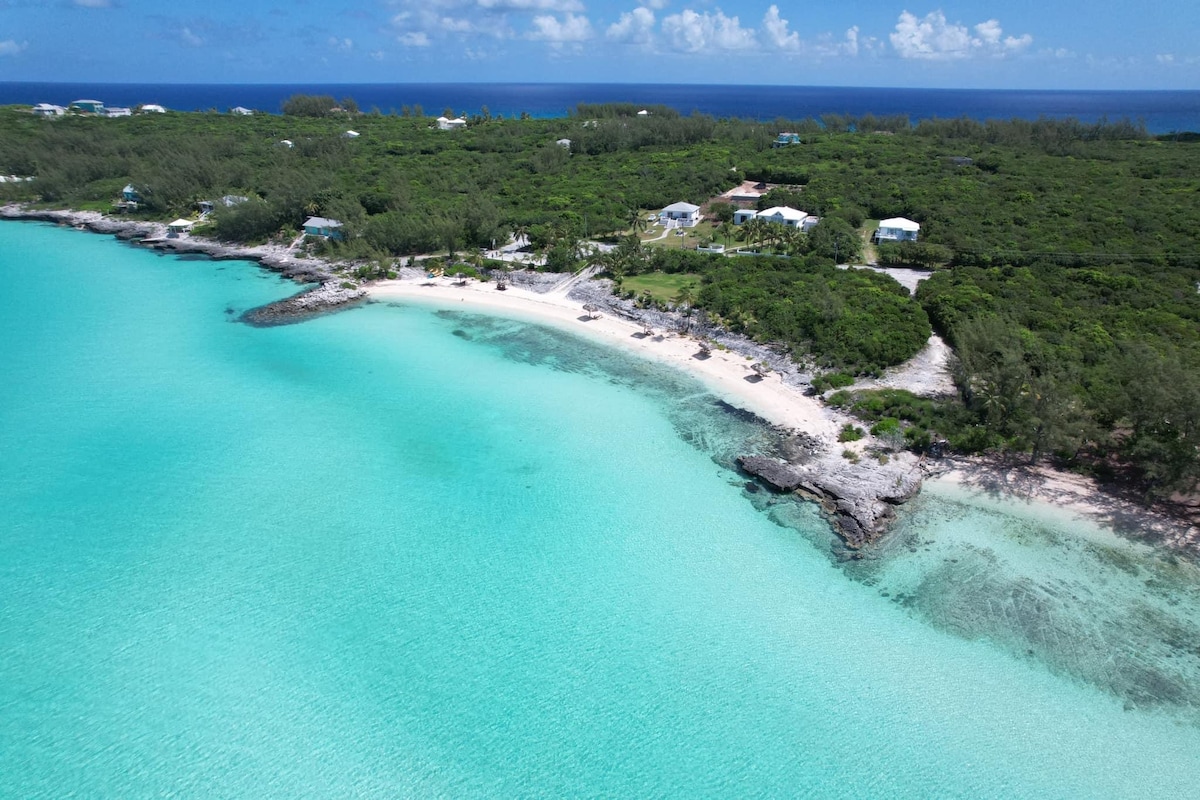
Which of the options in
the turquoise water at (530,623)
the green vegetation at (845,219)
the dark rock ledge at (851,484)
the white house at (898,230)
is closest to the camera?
the turquoise water at (530,623)

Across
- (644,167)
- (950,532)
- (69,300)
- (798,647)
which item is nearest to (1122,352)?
(950,532)

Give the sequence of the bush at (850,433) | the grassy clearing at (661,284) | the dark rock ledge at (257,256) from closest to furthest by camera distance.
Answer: the bush at (850,433)
the grassy clearing at (661,284)
the dark rock ledge at (257,256)

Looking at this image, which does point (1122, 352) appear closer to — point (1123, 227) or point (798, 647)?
point (798, 647)

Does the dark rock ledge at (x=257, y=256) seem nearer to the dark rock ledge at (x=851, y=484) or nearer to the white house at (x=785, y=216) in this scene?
the dark rock ledge at (x=851, y=484)

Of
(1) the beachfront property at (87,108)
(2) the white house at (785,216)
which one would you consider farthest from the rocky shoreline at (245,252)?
(1) the beachfront property at (87,108)

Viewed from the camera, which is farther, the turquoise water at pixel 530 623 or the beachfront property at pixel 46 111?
the beachfront property at pixel 46 111

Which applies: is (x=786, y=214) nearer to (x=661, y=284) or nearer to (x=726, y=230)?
(x=726, y=230)

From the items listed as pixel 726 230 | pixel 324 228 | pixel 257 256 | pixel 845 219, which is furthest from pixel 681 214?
pixel 257 256
